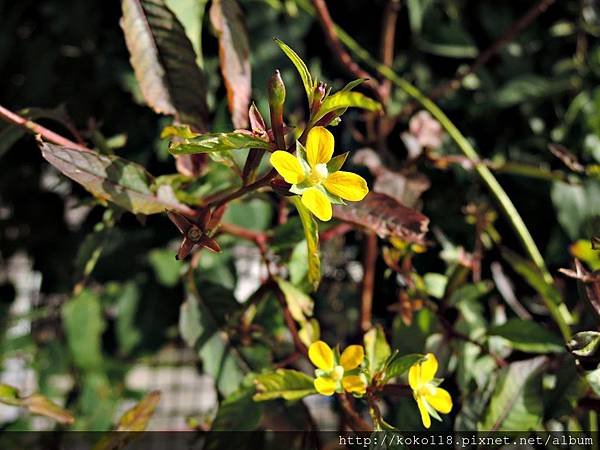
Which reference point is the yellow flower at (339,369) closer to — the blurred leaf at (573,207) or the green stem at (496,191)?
the green stem at (496,191)

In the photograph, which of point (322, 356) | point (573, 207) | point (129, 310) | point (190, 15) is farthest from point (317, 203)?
point (129, 310)

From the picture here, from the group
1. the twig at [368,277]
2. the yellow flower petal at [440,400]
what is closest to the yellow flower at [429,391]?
the yellow flower petal at [440,400]

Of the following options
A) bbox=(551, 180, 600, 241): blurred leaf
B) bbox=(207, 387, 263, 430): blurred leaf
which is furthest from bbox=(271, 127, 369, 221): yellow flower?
bbox=(551, 180, 600, 241): blurred leaf

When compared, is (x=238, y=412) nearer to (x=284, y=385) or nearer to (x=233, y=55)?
(x=284, y=385)

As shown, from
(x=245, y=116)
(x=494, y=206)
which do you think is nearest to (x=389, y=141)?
(x=494, y=206)

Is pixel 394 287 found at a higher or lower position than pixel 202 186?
lower

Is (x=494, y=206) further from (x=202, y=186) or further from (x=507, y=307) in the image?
(x=202, y=186)

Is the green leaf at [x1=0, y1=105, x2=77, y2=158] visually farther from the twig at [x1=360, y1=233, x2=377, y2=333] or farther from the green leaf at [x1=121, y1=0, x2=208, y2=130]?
the twig at [x1=360, y1=233, x2=377, y2=333]
